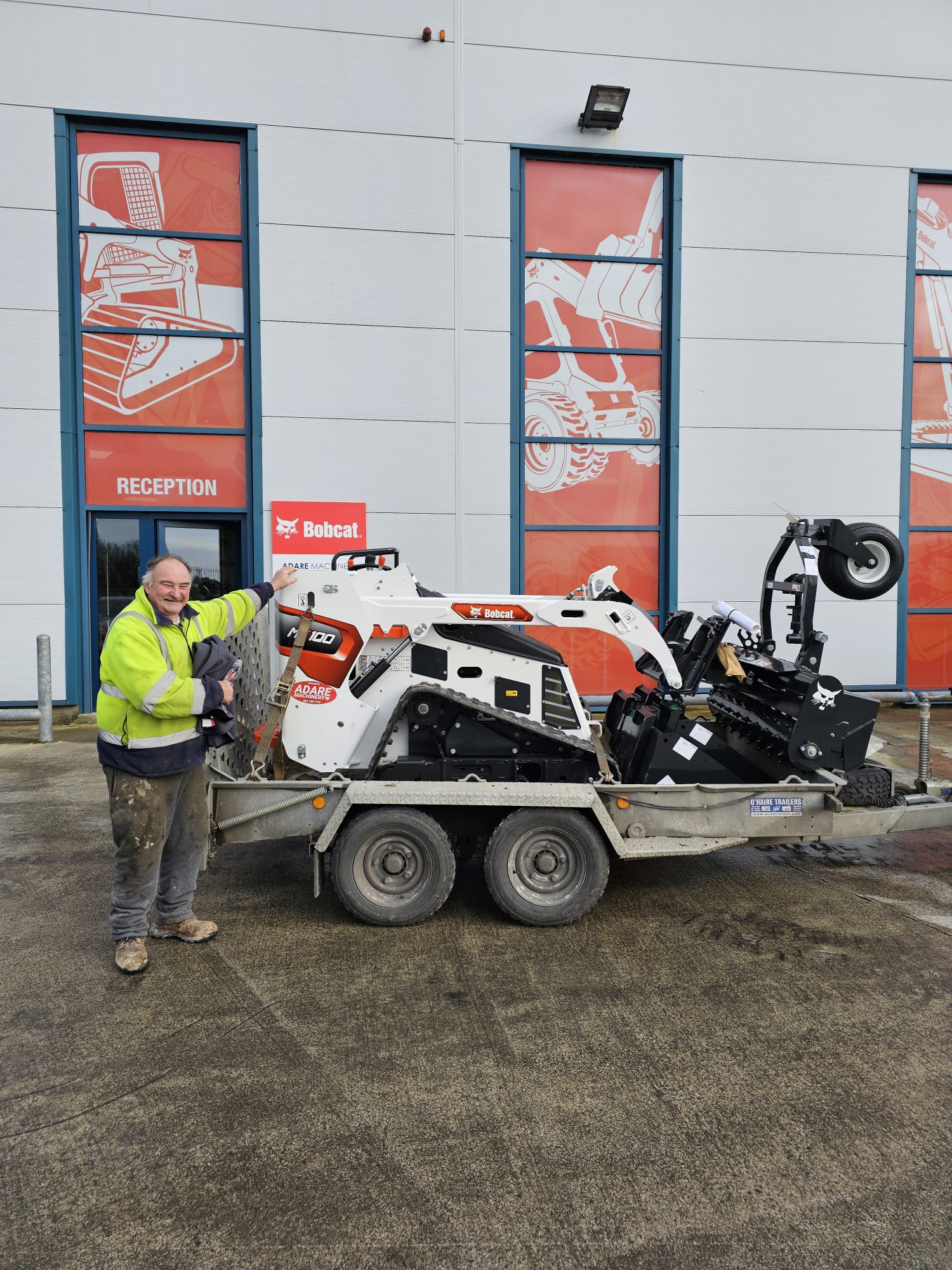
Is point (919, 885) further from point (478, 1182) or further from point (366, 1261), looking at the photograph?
point (366, 1261)

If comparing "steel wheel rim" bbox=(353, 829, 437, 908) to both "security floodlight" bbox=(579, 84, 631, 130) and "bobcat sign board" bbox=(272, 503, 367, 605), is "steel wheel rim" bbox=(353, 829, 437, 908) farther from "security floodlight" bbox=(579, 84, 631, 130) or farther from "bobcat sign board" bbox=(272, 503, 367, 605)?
"security floodlight" bbox=(579, 84, 631, 130)

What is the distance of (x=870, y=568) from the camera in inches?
215

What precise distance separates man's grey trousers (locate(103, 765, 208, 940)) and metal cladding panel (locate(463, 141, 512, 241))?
8.73m

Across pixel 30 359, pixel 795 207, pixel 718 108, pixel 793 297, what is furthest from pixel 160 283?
pixel 795 207

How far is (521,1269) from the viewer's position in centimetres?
240

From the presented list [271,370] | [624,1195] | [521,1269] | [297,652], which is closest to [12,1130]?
[521,1269]

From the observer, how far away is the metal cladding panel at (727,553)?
1136cm

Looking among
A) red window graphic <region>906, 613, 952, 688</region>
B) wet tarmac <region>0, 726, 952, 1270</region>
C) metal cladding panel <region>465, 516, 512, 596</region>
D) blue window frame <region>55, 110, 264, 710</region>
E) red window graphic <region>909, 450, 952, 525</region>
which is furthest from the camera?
red window graphic <region>906, 613, 952, 688</region>

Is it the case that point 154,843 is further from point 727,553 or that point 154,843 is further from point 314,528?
point 727,553

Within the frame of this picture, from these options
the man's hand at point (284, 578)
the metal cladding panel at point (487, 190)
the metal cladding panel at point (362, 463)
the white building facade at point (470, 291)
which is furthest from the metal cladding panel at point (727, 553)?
the man's hand at point (284, 578)

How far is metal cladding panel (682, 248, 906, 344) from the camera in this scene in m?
11.2

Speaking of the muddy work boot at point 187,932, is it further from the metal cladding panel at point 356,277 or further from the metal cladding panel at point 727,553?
the metal cladding panel at point 727,553

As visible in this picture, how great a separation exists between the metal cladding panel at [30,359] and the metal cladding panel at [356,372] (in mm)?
2453

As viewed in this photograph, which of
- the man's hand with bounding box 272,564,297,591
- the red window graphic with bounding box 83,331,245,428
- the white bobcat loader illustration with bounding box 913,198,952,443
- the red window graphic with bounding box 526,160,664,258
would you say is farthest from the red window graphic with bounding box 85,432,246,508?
the white bobcat loader illustration with bounding box 913,198,952,443
